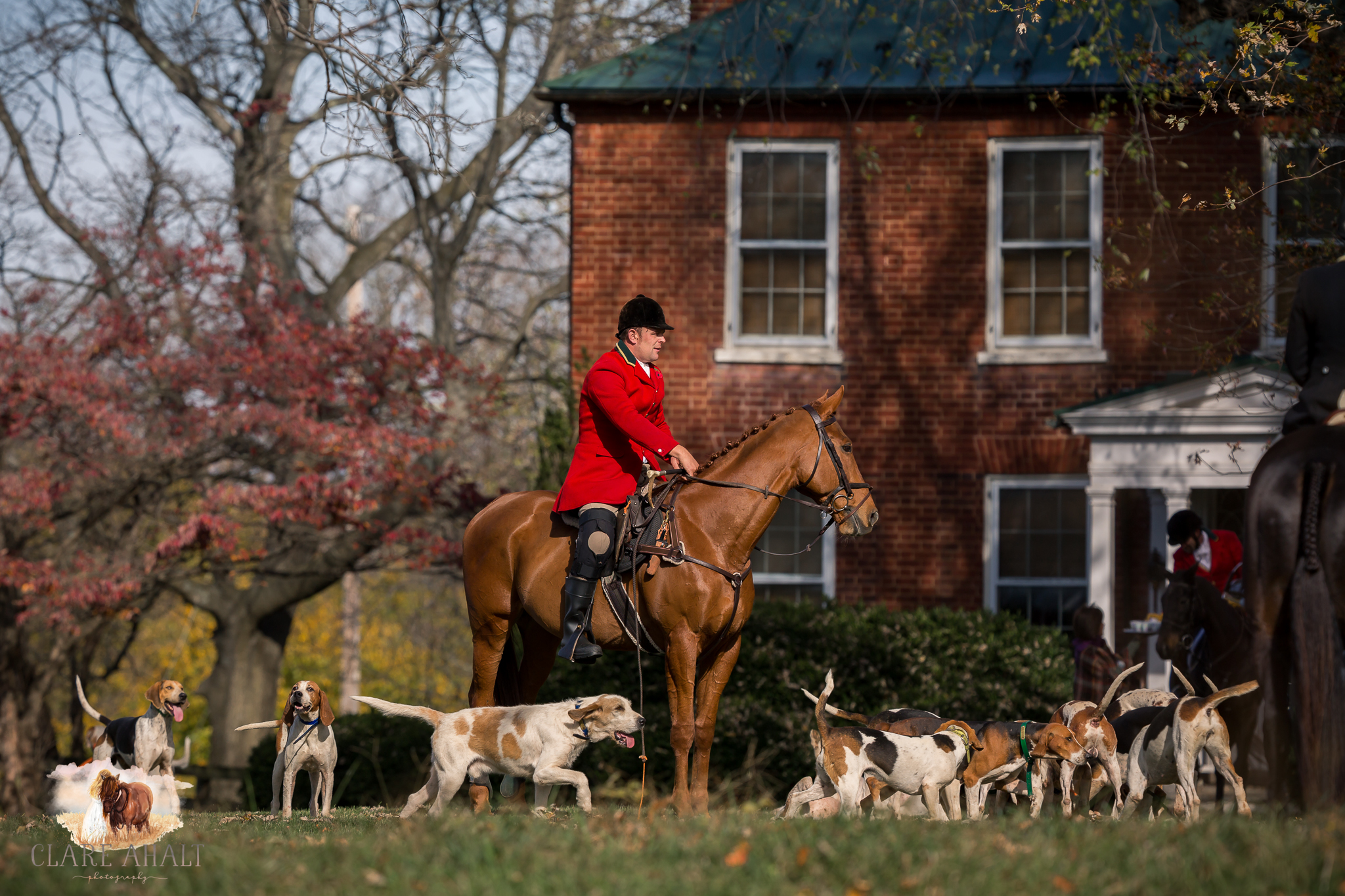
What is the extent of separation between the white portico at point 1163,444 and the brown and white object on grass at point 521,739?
8527 millimetres

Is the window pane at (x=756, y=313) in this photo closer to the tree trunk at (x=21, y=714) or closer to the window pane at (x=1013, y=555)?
the window pane at (x=1013, y=555)

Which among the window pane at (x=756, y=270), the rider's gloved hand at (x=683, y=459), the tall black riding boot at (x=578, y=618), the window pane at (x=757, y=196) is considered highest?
the window pane at (x=757, y=196)

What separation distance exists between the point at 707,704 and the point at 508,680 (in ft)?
5.52

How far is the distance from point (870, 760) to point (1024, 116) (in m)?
11.0

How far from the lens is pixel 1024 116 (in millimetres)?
15922

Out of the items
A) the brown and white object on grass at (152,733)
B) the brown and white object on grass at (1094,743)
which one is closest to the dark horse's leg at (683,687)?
the brown and white object on grass at (1094,743)

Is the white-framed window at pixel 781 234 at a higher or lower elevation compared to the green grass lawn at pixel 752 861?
higher

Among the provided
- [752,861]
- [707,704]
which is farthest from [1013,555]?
[752,861]

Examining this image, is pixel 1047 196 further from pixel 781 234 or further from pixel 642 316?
pixel 642 316

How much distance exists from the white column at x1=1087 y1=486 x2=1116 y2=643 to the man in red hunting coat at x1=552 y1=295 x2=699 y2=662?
25.1 feet

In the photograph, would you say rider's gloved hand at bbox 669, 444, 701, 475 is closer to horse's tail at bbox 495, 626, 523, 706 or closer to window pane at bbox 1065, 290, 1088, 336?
horse's tail at bbox 495, 626, 523, 706

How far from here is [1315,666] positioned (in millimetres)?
6160

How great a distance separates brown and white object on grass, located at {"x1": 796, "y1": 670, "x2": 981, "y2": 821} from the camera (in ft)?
23.5

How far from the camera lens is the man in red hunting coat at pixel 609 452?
7.80 m
